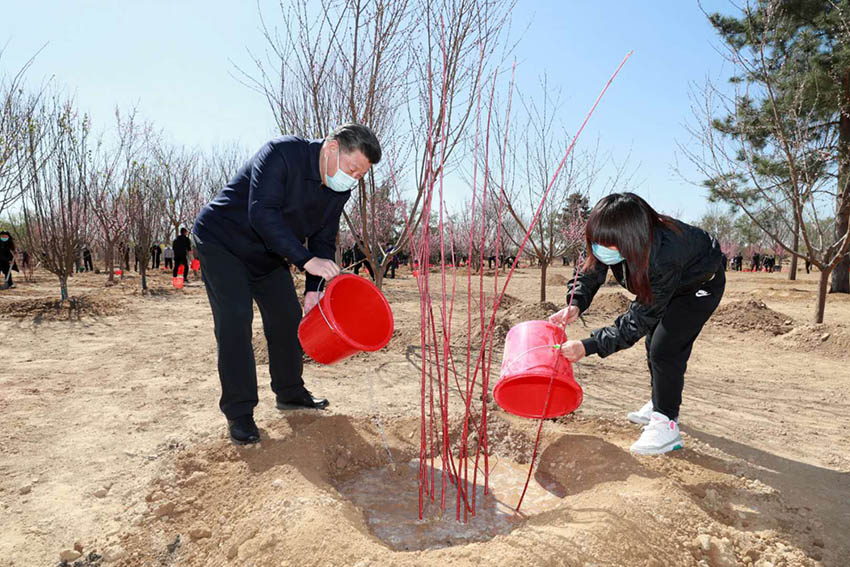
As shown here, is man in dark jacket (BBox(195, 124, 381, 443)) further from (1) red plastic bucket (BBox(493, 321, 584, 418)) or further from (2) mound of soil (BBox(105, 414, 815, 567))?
(1) red plastic bucket (BBox(493, 321, 584, 418))

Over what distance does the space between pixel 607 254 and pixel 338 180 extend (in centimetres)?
117

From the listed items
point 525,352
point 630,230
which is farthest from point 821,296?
point 525,352

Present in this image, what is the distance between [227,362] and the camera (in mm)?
2266

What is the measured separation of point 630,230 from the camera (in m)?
1.86

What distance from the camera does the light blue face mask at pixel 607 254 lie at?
1981mm

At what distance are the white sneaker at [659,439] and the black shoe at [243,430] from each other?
5.51 feet

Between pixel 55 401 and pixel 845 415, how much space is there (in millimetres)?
4708

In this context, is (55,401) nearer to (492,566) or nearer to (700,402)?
(492,566)

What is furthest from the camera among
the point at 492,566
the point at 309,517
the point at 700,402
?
the point at 700,402

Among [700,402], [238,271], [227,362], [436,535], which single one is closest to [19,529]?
[227,362]

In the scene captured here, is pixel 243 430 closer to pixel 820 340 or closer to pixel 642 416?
pixel 642 416

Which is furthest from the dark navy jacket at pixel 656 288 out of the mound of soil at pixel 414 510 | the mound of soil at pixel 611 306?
the mound of soil at pixel 611 306

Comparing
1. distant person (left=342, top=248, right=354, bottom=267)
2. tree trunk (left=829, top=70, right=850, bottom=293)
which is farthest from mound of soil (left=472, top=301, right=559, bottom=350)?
distant person (left=342, top=248, right=354, bottom=267)

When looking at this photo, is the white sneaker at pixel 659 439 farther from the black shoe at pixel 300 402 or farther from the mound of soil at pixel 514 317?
the mound of soil at pixel 514 317
